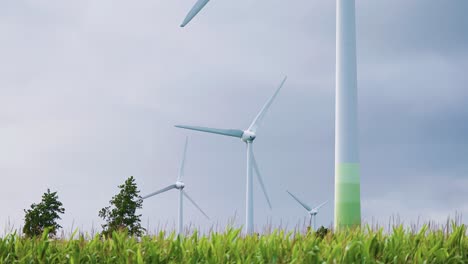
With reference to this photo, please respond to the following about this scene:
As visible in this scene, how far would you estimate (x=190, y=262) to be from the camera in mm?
9977

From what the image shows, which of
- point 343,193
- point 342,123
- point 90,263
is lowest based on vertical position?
point 90,263

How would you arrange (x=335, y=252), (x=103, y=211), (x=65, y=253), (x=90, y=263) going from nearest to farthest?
(x=335, y=252), (x=90, y=263), (x=65, y=253), (x=103, y=211)

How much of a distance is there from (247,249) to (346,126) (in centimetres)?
976

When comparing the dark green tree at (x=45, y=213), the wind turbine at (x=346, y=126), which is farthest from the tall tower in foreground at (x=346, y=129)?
the dark green tree at (x=45, y=213)

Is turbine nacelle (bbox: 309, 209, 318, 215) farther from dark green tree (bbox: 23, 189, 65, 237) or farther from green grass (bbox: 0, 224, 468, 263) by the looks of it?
green grass (bbox: 0, 224, 468, 263)

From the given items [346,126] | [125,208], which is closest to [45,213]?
[125,208]

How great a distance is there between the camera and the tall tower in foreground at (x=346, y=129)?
18.8 meters

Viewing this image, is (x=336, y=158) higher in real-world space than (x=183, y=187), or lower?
lower

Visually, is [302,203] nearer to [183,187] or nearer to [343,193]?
[183,187]

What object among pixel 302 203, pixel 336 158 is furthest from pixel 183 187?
pixel 336 158

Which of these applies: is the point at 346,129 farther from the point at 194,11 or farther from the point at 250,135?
the point at 250,135

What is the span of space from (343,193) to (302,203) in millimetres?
26217

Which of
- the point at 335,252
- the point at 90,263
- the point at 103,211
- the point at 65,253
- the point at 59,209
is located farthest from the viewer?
the point at 103,211

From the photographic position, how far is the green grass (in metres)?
9.84
